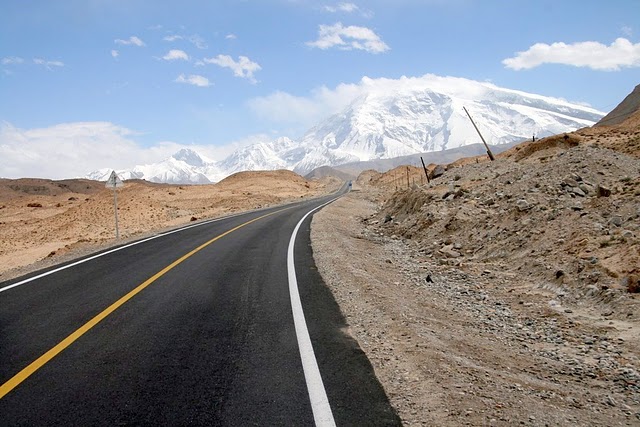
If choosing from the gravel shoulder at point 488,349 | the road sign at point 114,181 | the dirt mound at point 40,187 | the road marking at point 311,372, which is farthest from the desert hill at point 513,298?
the dirt mound at point 40,187

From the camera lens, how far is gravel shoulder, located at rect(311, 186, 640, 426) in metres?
3.86

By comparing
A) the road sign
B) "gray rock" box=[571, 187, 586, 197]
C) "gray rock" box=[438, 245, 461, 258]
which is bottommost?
"gray rock" box=[438, 245, 461, 258]

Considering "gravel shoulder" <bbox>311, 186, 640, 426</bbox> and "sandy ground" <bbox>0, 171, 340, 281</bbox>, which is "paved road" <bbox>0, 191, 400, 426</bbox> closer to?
"gravel shoulder" <bbox>311, 186, 640, 426</bbox>

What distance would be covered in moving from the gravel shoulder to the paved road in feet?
1.42

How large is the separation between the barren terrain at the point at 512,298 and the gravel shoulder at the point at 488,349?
0.02m

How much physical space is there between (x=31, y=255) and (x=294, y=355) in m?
23.7

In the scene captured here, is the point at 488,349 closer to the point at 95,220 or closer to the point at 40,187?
the point at 95,220

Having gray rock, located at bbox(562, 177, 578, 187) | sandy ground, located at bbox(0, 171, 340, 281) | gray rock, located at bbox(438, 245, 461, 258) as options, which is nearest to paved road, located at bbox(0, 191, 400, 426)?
gray rock, located at bbox(438, 245, 461, 258)

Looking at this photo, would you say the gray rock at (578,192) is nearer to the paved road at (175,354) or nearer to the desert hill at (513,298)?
the desert hill at (513,298)

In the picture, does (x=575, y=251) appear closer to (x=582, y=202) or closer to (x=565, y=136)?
(x=582, y=202)

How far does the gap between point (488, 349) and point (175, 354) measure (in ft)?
12.3

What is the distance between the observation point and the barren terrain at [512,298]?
4.10 meters

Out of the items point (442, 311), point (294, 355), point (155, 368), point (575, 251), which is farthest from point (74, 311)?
point (575, 251)

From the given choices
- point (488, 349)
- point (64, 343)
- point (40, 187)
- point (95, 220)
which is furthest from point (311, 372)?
point (40, 187)
